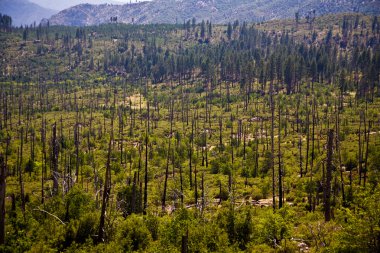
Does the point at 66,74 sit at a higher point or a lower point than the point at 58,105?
higher

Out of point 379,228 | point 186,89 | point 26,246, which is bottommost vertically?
point 26,246

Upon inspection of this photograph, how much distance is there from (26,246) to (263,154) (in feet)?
182

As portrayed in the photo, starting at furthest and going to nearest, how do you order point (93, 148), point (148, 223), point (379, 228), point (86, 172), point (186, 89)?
point (186, 89) → point (93, 148) → point (86, 172) → point (148, 223) → point (379, 228)

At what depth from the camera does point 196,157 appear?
69.8 m

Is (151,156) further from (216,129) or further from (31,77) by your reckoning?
(31,77)

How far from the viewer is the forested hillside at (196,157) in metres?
25.0

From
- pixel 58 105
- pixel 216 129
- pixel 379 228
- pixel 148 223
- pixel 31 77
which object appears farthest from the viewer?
pixel 31 77

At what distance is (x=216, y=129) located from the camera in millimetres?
99438

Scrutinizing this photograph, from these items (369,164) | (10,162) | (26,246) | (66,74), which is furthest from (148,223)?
(66,74)

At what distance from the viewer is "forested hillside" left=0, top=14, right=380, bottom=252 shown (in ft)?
82.1

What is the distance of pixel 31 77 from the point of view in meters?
188

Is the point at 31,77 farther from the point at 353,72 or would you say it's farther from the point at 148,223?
the point at 148,223

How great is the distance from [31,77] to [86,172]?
144895mm

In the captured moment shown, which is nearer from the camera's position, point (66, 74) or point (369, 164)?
point (369, 164)
